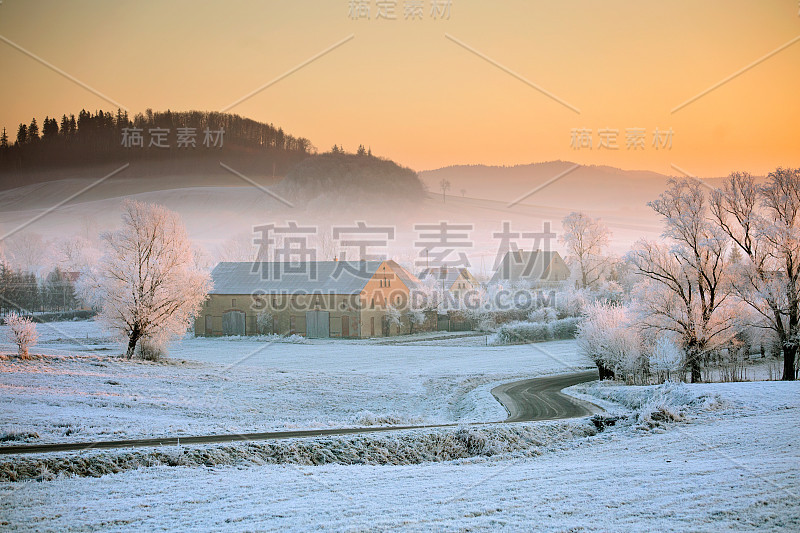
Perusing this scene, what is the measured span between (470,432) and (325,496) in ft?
25.3

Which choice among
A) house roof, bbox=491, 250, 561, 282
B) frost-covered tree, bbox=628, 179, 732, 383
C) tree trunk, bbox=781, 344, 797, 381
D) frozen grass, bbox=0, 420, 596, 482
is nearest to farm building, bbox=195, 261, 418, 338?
house roof, bbox=491, 250, 561, 282

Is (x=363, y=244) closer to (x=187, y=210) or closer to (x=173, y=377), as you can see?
(x=187, y=210)

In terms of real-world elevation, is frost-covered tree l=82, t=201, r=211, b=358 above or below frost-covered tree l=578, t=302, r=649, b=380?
above

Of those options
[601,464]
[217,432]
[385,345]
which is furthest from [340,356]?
[601,464]

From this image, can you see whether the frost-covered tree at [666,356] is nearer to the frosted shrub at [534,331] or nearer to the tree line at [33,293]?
the frosted shrub at [534,331]

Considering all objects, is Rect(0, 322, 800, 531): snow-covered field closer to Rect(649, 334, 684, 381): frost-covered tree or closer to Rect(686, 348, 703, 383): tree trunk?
Rect(649, 334, 684, 381): frost-covered tree

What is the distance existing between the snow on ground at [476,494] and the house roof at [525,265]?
2862 inches

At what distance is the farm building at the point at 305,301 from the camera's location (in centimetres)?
6325

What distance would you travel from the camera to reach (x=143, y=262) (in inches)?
1674

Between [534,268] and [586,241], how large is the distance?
21773 mm

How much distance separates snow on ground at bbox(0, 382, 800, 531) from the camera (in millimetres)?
10586

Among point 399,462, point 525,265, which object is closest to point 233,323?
point 525,265

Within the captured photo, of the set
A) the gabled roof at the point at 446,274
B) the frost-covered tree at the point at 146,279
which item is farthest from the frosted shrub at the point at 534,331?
the frost-covered tree at the point at 146,279

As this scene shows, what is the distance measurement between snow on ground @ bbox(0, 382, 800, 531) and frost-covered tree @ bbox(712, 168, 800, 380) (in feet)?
55.4
